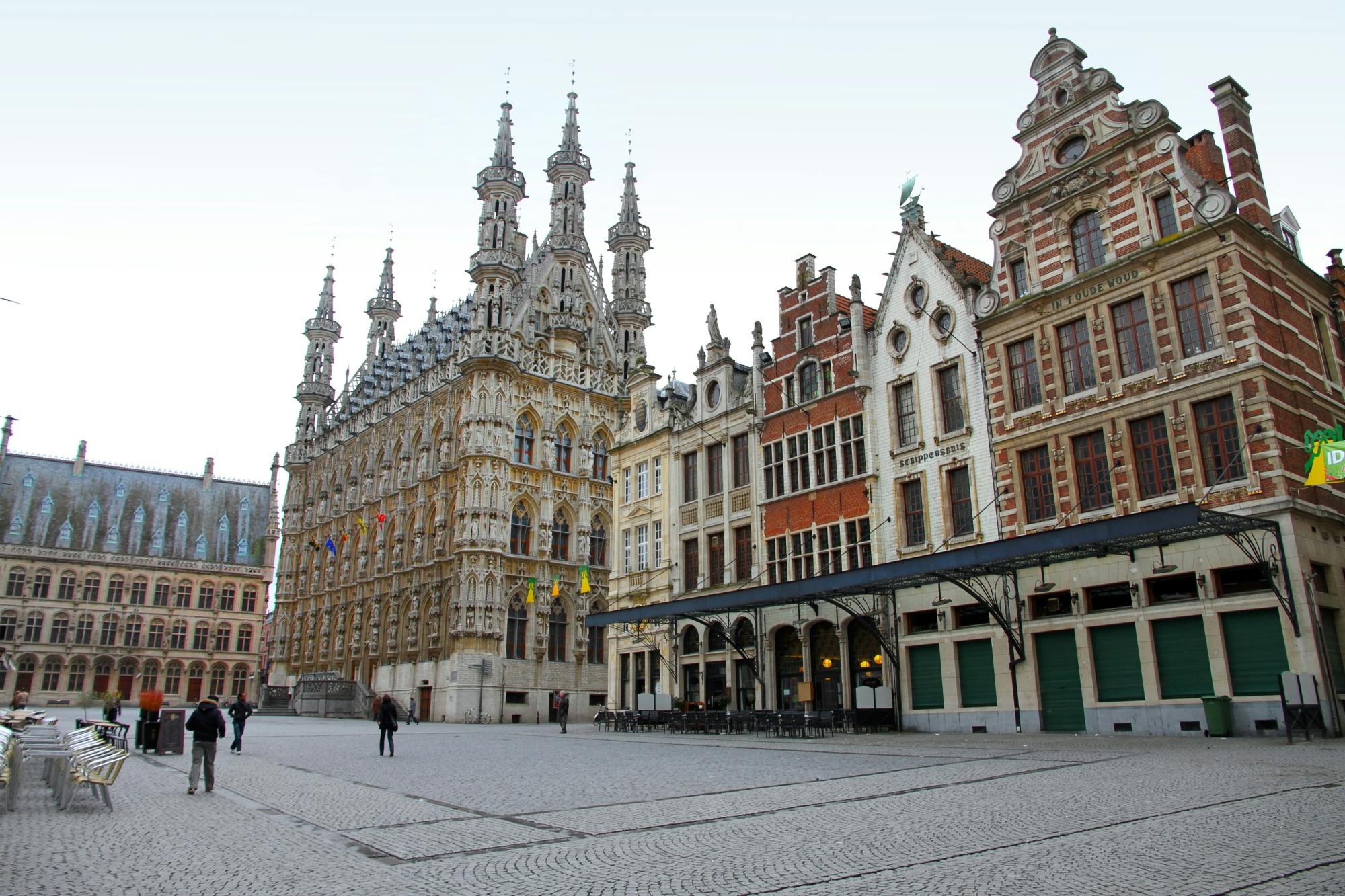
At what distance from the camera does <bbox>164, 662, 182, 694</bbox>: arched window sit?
84.5m

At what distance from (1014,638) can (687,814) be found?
664 inches

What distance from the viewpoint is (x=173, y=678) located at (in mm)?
85000

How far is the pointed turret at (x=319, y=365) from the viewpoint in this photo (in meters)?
80.4

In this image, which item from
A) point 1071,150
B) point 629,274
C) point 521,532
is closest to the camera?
point 1071,150

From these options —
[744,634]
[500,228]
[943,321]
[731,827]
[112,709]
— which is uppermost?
[500,228]

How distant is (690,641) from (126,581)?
70009 mm

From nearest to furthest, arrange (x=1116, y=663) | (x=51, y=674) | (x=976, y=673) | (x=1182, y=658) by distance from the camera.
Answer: (x=1182, y=658) → (x=1116, y=663) → (x=976, y=673) → (x=51, y=674)

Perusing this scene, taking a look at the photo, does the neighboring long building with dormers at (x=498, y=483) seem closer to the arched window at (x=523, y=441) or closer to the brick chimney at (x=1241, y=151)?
the arched window at (x=523, y=441)

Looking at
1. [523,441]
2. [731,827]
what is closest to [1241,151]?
[731,827]

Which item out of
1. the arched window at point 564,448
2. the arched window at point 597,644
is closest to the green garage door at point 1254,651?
the arched window at point 597,644

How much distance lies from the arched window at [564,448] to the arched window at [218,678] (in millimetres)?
51497

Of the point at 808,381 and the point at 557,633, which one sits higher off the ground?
the point at 808,381

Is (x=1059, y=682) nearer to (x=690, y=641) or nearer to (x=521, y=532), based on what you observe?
(x=690, y=641)

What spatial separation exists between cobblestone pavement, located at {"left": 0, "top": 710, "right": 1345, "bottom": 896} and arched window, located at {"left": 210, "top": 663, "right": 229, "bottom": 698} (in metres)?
78.2
